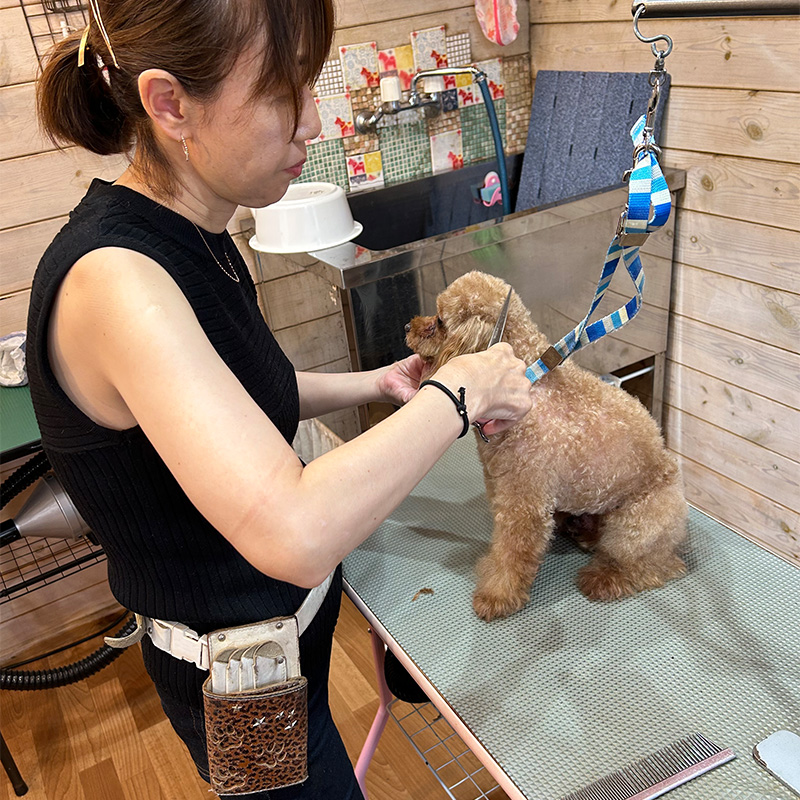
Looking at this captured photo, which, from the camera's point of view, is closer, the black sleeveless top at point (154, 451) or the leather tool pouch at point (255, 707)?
the black sleeveless top at point (154, 451)

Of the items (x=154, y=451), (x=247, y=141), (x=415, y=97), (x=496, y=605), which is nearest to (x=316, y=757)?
(x=496, y=605)

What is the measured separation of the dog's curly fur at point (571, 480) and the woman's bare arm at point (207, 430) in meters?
0.47

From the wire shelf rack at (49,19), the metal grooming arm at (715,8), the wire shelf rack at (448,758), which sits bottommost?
the wire shelf rack at (448,758)

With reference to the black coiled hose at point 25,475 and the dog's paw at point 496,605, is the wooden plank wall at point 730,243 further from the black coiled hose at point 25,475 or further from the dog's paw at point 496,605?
the black coiled hose at point 25,475

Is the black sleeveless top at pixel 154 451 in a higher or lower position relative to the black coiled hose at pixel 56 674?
higher

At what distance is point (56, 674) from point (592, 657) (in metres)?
1.45

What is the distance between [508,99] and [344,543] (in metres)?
2.09

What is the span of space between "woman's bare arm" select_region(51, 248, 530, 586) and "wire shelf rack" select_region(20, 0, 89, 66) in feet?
4.67

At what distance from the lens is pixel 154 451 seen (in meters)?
0.73

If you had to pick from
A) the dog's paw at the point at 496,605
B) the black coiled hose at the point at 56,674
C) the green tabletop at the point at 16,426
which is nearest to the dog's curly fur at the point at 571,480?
the dog's paw at the point at 496,605

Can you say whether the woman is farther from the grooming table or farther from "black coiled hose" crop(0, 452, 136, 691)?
"black coiled hose" crop(0, 452, 136, 691)

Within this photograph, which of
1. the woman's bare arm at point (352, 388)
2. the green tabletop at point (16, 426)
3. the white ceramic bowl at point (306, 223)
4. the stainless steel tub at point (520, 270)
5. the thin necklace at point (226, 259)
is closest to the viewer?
the thin necklace at point (226, 259)

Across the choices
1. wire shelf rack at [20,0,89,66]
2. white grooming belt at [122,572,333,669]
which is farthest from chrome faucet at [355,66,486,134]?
white grooming belt at [122,572,333,669]

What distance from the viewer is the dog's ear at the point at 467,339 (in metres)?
1.15
